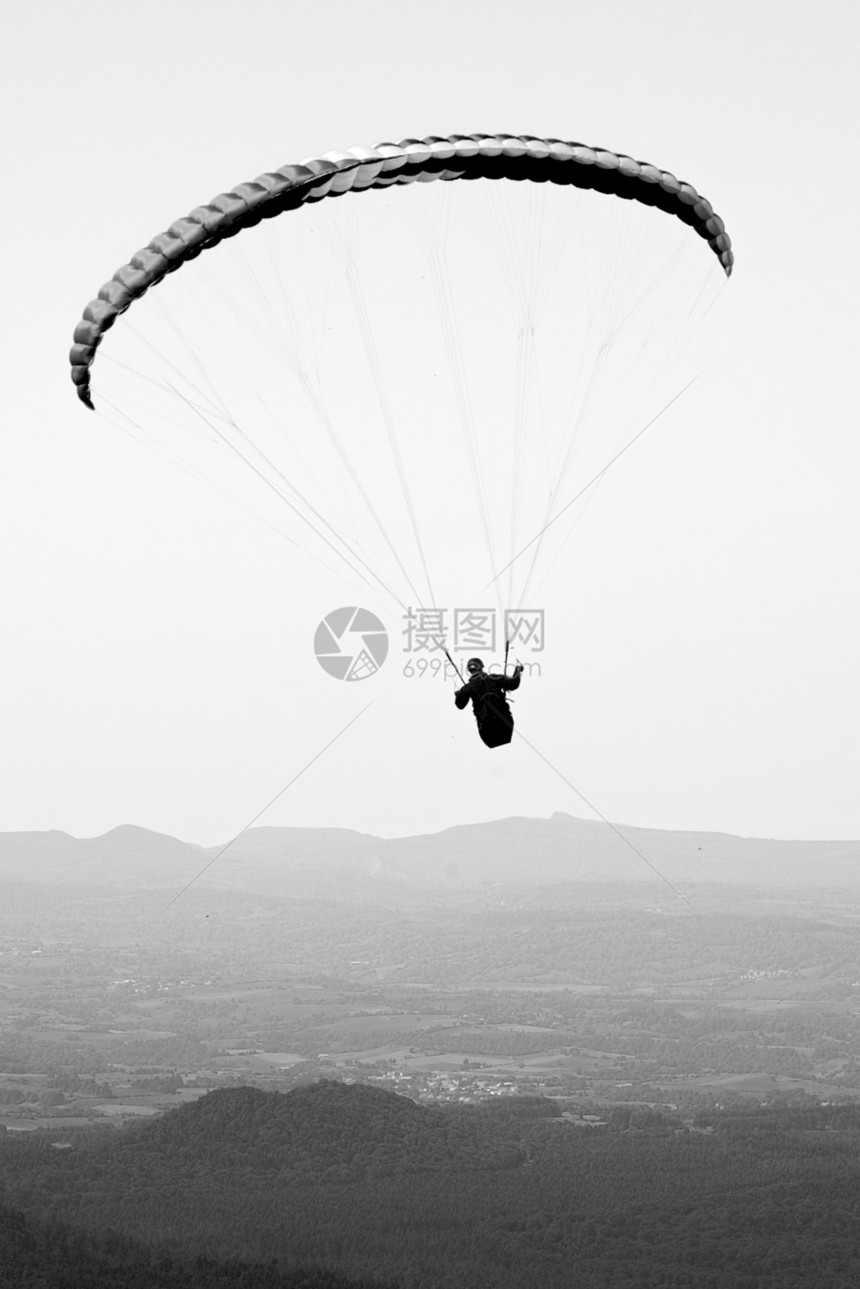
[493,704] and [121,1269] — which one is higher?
[493,704]

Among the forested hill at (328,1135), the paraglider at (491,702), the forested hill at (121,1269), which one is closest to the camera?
the paraglider at (491,702)

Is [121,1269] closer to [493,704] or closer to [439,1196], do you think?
[439,1196]

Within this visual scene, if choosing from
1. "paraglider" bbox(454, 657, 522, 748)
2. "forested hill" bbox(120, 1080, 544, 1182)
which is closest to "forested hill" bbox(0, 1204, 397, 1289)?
"forested hill" bbox(120, 1080, 544, 1182)

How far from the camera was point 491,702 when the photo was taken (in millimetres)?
Result: 21422

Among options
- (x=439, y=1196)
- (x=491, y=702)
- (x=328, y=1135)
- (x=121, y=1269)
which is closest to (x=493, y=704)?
(x=491, y=702)

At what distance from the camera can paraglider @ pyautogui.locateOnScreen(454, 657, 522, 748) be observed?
2138 centimetres

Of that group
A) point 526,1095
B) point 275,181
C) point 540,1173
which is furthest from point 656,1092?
point 275,181

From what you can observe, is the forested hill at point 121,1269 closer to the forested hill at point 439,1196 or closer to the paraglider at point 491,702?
the forested hill at point 439,1196

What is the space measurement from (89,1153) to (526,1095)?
63.8 meters

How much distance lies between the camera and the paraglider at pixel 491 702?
21.4 meters

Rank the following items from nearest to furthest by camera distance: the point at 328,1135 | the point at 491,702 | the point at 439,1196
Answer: the point at 491,702
the point at 439,1196
the point at 328,1135

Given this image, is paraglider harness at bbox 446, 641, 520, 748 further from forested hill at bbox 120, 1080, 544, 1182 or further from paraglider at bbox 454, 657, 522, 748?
forested hill at bbox 120, 1080, 544, 1182

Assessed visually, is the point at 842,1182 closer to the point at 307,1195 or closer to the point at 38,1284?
the point at 307,1195

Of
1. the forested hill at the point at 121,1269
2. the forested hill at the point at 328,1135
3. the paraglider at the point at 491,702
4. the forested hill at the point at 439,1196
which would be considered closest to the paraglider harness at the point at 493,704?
the paraglider at the point at 491,702
